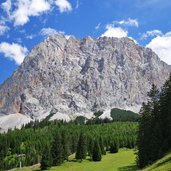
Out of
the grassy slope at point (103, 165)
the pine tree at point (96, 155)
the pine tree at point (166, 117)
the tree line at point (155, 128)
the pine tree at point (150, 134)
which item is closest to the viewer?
the pine tree at point (166, 117)

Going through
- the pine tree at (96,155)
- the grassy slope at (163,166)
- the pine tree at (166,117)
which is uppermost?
the pine tree at (166,117)

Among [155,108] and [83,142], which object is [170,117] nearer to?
[155,108]

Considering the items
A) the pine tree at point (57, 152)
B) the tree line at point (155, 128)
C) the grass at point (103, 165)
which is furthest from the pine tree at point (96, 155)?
the tree line at point (155, 128)

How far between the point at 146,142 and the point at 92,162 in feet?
223

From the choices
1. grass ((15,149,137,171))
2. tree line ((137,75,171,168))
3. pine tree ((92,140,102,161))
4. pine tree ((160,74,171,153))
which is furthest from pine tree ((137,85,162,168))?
pine tree ((92,140,102,161))

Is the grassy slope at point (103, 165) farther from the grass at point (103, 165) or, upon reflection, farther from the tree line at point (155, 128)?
the tree line at point (155, 128)

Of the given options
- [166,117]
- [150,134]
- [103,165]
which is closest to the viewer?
[166,117]

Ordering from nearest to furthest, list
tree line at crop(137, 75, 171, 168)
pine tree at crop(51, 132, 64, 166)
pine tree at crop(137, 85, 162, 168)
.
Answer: tree line at crop(137, 75, 171, 168) → pine tree at crop(137, 85, 162, 168) → pine tree at crop(51, 132, 64, 166)

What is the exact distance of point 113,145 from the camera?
632ft

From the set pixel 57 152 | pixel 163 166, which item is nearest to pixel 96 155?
pixel 57 152

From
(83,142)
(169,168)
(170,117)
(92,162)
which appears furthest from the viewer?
(83,142)

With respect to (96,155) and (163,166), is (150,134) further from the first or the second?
(96,155)

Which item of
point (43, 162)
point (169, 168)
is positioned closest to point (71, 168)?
point (43, 162)

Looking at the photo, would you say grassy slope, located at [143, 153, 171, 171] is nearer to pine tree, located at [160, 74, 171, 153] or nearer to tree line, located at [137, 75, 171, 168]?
tree line, located at [137, 75, 171, 168]
